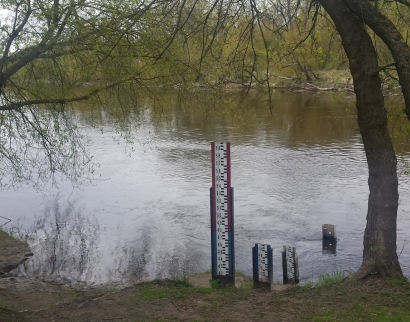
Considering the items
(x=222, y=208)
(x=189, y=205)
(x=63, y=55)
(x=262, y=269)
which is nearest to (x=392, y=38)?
(x=222, y=208)

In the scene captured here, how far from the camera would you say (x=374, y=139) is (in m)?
5.92

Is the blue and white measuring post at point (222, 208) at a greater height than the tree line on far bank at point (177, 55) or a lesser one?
lesser

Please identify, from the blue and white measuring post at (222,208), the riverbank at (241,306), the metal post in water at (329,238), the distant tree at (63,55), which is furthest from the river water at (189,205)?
the riverbank at (241,306)

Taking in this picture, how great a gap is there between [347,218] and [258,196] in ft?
9.41

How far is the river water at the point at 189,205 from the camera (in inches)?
388

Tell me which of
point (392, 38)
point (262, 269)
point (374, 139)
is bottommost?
point (262, 269)

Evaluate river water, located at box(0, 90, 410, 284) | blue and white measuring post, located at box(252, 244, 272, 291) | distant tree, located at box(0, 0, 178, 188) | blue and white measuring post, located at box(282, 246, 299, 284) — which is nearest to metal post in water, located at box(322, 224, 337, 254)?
river water, located at box(0, 90, 410, 284)

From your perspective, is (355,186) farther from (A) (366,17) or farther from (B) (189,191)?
(A) (366,17)

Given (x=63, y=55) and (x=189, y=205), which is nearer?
(x=63, y=55)

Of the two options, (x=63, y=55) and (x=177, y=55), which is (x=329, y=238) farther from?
(x=63, y=55)

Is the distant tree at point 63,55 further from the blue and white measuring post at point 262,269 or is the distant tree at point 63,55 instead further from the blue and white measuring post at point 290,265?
the blue and white measuring post at point 290,265

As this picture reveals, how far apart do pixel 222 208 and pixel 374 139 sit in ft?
7.21

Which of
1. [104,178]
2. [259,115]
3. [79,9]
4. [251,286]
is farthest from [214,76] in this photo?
[259,115]

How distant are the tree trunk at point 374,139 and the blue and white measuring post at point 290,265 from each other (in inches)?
77.0
